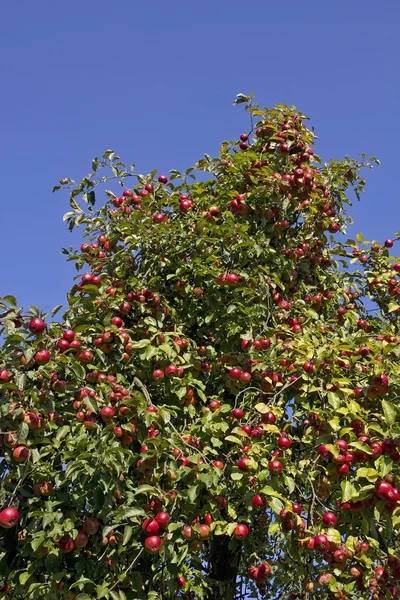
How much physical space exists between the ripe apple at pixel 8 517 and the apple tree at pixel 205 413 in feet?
0.05

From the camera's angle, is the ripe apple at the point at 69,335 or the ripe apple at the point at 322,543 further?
the ripe apple at the point at 69,335

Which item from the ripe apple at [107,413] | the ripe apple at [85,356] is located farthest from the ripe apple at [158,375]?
the ripe apple at [107,413]

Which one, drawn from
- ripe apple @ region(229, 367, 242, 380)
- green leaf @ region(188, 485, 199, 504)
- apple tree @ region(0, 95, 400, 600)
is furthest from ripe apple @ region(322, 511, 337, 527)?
ripe apple @ region(229, 367, 242, 380)

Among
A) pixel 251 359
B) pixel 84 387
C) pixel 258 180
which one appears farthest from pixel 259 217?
pixel 84 387

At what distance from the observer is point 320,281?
647cm

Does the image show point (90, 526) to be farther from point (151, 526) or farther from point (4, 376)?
point (4, 376)

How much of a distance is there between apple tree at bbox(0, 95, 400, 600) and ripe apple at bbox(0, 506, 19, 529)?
0.02 meters

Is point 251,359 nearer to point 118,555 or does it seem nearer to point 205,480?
point 205,480

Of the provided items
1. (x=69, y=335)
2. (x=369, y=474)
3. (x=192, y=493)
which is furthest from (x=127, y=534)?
(x=369, y=474)

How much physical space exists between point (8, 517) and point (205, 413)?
5.22ft

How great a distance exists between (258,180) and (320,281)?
1254 millimetres

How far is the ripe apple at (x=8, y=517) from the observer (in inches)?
151

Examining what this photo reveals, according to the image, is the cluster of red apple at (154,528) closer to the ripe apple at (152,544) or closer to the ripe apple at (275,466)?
the ripe apple at (152,544)

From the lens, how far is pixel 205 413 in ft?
15.6
